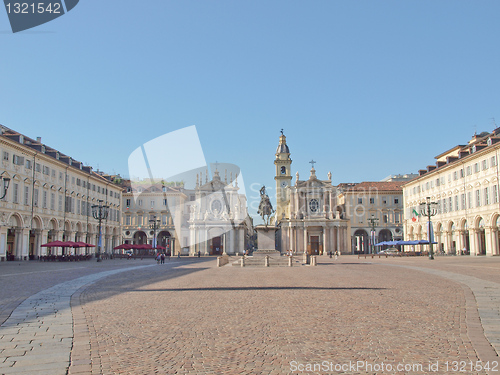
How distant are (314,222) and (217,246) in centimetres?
2071

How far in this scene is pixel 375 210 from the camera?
98625 mm

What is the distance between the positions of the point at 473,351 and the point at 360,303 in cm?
581

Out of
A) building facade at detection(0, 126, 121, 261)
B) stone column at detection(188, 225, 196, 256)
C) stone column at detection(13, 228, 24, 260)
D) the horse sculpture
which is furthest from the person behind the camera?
stone column at detection(188, 225, 196, 256)

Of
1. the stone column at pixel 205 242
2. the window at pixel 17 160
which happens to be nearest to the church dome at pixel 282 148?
the stone column at pixel 205 242

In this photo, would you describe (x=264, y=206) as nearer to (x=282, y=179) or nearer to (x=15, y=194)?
(x=15, y=194)

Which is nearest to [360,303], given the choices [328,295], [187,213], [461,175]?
[328,295]

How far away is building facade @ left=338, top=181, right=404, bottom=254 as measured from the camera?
323ft

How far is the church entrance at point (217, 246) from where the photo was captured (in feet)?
319

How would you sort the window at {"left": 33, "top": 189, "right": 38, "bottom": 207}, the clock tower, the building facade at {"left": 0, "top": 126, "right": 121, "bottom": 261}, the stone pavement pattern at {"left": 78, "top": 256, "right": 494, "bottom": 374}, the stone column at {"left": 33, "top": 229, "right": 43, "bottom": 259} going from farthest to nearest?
1. the clock tower
2. the stone column at {"left": 33, "top": 229, "right": 43, "bottom": 259}
3. the window at {"left": 33, "top": 189, "right": 38, "bottom": 207}
4. the building facade at {"left": 0, "top": 126, "right": 121, "bottom": 261}
5. the stone pavement pattern at {"left": 78, "top": 256, "right": 494, "bottom": 374}

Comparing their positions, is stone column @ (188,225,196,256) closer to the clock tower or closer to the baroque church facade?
the baroque church facade

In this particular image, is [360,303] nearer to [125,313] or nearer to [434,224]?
[125,313]

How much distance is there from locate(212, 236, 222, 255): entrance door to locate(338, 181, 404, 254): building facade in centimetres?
2717

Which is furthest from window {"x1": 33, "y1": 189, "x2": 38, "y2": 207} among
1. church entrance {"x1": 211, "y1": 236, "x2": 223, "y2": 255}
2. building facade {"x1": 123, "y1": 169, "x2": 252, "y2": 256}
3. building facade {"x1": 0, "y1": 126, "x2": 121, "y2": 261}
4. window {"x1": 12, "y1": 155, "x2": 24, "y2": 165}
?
church entrance {"x1": 211, "y1": 236, "x2": 223, "y2": 255}

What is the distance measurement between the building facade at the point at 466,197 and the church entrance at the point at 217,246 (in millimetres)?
39550
